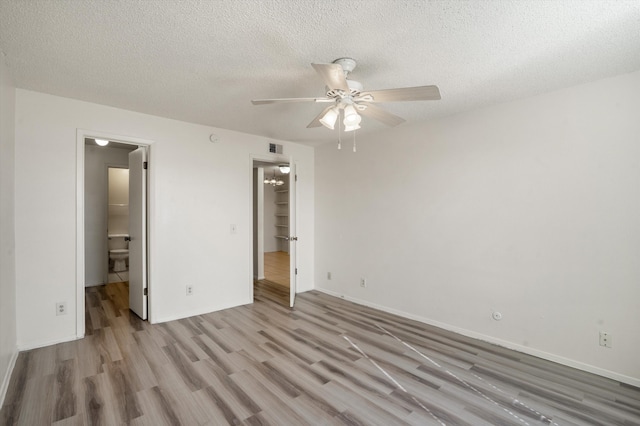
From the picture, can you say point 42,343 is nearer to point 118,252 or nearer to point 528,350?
point 118,252

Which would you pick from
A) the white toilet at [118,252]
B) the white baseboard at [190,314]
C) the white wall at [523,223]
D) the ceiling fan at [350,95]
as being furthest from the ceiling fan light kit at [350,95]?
the white toilet at [118,252]

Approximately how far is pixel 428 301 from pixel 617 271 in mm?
1732

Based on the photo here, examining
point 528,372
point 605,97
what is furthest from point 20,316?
point 605,97

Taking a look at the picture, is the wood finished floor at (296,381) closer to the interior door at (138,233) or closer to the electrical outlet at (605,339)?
the electrical outlet at (605,339)

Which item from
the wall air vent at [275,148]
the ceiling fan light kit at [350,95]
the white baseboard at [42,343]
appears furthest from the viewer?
the wall air vent at [275,148]

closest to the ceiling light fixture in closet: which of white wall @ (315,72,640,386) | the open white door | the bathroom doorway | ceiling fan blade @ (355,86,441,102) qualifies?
the bathroom doorway

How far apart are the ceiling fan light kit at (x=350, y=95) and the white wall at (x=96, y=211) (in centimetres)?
468

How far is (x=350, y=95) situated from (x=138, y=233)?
3179 millimetres

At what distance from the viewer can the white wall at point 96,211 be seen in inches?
208

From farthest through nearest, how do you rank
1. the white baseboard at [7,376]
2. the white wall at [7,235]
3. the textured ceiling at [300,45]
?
the white wall at [7,235]
the white baseboard at [7,376]
the textured ceiling at [300,45]

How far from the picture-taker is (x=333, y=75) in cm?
181

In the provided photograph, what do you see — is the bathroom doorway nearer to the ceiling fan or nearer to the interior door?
the interior door

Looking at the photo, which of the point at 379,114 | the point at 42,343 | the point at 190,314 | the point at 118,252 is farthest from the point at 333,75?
the point at 118,252

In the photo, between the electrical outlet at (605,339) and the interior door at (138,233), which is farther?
the interior door at (138,233)
